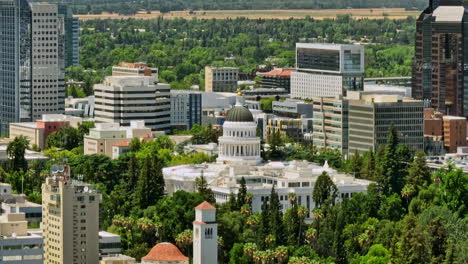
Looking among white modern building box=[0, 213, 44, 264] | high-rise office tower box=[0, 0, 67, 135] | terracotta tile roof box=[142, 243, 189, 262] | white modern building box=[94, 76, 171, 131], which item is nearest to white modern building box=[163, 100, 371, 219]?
terracotta tile roof box=[142, 243, 189, 262]

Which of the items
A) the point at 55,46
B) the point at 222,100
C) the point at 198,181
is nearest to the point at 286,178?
the point at 198,181

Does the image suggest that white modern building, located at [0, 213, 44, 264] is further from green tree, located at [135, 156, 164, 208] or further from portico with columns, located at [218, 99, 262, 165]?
portico with columns, located at [218, 99, 262, 165]

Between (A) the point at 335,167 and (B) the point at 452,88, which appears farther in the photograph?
(B) the point at 452,88

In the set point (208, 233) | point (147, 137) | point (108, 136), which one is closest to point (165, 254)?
point (208, 233)

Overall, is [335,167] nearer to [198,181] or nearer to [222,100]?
[198,181]

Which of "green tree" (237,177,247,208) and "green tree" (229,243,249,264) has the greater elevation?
"green tree" (237,177,247,208)

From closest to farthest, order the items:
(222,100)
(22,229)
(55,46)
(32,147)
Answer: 1. (22,229)
2. (32,147)
3. (55,46)
4. (222,100)

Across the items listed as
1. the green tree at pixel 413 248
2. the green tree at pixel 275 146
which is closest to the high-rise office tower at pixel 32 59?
the green tree at pixel 275 146
